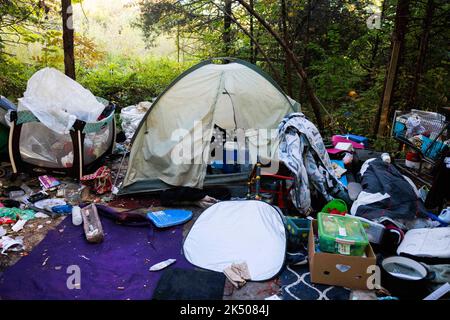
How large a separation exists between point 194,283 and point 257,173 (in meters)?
1.47

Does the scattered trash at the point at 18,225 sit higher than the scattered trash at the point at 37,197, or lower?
lower

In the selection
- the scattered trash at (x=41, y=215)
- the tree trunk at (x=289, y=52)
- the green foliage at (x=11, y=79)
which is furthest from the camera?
the green foliage at (x=11, y=79)

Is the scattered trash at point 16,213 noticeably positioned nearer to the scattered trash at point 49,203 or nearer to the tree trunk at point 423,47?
the scattered trash at point 49,203

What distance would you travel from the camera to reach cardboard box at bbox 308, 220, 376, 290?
240 centimetres

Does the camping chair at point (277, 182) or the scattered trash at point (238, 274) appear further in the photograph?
the camping chair at point (277, 182)

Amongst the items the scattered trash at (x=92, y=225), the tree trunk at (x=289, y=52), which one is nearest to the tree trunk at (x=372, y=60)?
the tree trunk at (x=289, y=52)

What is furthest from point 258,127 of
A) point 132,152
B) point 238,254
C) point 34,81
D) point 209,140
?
point 34,81

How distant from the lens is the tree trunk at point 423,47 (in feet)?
16.7

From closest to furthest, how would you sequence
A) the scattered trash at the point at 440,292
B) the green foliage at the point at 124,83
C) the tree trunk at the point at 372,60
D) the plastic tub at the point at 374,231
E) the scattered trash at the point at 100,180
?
the scattered trash at the point at 440,292, the plastic tub at the point at 374,231, the scattered trash at the point at 100,180, the tree trunk at the point at 372,60, the green foliage at the point at 124,83

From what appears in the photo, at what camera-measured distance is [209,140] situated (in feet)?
13.0

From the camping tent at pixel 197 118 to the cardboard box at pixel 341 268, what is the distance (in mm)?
1735

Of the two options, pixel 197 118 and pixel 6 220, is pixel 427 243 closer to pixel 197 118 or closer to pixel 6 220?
pixel 197 118

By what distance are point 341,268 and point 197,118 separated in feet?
7.92

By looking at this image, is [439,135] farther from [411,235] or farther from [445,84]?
[445,84]
